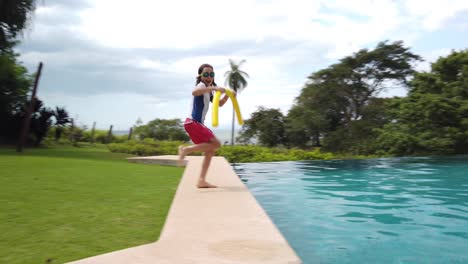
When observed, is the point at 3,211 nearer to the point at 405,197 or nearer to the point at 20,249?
the point at 20,249

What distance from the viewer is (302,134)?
31.0 meters

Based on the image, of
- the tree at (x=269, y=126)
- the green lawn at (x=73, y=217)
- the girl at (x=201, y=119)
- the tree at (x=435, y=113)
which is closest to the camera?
the green lawn at (x=73, y=217)

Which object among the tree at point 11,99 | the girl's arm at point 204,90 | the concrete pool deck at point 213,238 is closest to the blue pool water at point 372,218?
the concrete pool deck at point 213,238

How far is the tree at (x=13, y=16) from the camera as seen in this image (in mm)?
16828

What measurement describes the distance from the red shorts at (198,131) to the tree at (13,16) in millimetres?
16477

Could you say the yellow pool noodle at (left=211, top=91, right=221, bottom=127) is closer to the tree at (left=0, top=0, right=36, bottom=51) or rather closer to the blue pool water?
the blue pool water

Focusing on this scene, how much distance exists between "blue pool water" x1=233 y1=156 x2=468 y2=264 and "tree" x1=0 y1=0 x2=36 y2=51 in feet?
51.4

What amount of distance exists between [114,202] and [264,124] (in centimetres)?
2931

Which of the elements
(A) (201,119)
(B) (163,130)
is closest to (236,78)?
(B) (163,130)

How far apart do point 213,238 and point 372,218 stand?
2.96 metres

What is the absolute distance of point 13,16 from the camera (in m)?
17.6

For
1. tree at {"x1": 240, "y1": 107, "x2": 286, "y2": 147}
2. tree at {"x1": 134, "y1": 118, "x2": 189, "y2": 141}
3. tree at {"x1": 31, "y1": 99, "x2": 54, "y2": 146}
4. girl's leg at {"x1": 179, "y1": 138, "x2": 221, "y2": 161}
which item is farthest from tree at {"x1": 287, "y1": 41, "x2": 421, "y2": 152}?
girl's leg at {"x1": 179, "y1": 138, "x2": 221, "y2": 161}

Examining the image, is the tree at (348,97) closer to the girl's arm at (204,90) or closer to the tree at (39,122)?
the tree at (39,122)

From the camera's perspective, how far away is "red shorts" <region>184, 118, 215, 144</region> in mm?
5117
